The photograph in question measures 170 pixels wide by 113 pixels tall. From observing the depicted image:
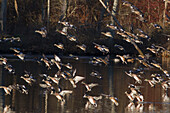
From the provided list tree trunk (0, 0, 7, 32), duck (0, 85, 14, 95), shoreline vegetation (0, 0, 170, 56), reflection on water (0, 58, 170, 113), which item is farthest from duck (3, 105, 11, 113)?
tree trunk (0, 0, 7, 32)

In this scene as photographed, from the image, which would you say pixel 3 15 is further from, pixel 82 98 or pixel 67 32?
pixel 82 98

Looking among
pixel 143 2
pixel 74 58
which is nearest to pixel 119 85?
pixel 74 58

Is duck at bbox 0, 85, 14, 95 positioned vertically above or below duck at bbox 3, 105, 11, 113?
below

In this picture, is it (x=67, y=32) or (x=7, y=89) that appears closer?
(x=7, y=89)

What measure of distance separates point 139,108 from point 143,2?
40.7 metres

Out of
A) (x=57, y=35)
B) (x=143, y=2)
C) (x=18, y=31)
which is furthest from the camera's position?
(x=143, y=2)

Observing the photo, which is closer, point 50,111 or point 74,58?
point 50,111

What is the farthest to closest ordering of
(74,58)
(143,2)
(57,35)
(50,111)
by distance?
(143,2) < (57,35) < (74,58) < (50,111)

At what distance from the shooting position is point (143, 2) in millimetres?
54906

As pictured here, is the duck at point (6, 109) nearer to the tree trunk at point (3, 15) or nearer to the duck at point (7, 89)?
the duck at point (7, 89)

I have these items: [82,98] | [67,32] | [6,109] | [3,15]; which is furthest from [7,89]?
[3,15]

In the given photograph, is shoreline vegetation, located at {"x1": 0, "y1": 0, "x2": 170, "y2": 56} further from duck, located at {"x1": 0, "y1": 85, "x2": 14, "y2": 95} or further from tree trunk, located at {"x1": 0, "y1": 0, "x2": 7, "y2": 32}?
duck, located at {"x1": 0, "y1": 85, "x2": 14, "y2": 95}

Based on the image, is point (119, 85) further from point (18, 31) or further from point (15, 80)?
point (18, 31)

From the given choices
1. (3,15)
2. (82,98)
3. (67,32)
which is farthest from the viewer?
(3,15)
